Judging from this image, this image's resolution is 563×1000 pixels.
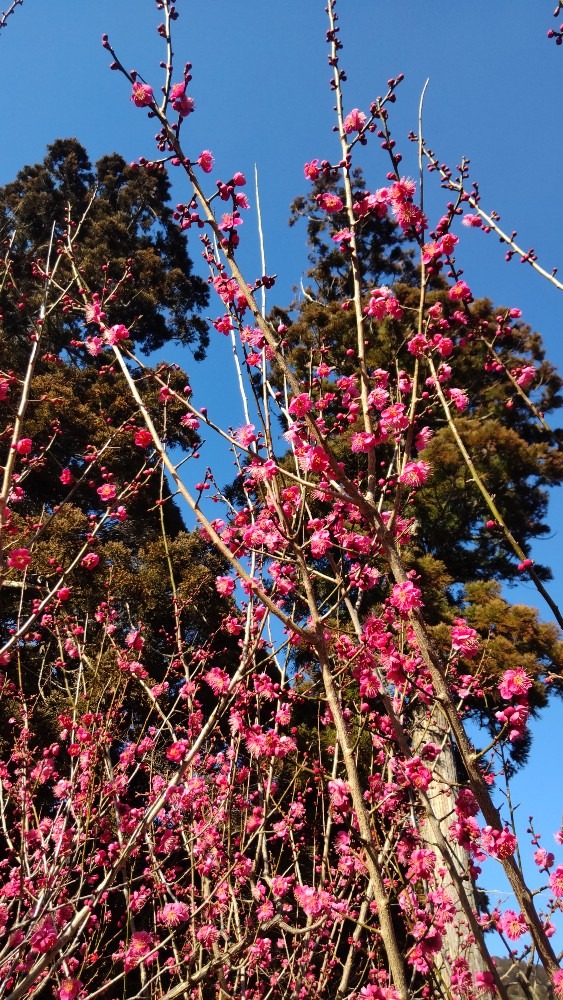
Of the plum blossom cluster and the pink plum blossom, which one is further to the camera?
the pink plum blossom

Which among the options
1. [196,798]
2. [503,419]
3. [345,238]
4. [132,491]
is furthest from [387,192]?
[503,419]

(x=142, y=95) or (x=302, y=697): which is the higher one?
(x=142, y=95)

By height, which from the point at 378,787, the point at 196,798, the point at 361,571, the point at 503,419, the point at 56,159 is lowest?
the point at 196,798

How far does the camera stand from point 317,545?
7.88 feet

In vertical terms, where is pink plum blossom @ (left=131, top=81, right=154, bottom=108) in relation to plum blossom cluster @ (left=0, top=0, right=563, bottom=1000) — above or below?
above

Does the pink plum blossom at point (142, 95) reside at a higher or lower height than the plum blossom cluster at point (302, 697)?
higher

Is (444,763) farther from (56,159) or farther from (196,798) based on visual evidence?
(56,159)

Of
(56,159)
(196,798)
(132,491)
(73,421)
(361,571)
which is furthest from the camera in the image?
(56,159)

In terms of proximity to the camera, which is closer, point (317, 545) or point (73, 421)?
point (317, 545)

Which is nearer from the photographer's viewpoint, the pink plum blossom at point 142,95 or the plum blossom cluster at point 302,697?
the plum blossom cluster at point 302,697

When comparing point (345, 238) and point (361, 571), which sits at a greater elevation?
point (345, 238)

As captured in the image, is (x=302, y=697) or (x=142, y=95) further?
(x=302, y=697)

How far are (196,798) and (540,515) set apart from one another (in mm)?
6643

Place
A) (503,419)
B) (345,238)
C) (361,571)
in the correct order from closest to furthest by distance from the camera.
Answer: (345,238)
(361,571)
(503,419)
